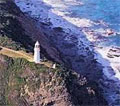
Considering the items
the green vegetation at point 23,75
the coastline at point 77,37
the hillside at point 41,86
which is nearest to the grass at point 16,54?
the hillside at point 41,86

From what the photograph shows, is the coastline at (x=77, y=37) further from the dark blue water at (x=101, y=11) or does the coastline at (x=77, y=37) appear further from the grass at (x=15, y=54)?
the grass at (x=15, y=54)

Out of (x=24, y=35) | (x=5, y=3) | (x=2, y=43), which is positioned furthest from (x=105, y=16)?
(x=2, y=43)

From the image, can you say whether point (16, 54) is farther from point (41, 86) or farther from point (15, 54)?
point (41, 86)

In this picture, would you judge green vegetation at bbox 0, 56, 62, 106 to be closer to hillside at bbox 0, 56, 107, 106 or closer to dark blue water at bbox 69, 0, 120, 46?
hillside at bbox 0, 56, 107, 106

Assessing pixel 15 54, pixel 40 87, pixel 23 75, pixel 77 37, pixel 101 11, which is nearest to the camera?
pixel 40 87

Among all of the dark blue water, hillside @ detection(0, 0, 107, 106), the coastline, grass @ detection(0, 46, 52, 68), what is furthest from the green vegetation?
the dark blue water

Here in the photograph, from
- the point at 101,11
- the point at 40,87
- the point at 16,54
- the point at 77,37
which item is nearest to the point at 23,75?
the point at 40,87

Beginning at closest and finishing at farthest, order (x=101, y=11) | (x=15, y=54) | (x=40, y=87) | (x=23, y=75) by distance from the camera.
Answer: (x=40, y=87) < (x=23, y=75) < (x=15, y=54) < (x=101, y=11)

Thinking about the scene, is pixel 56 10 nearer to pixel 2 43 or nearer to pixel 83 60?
pixel 83 60
